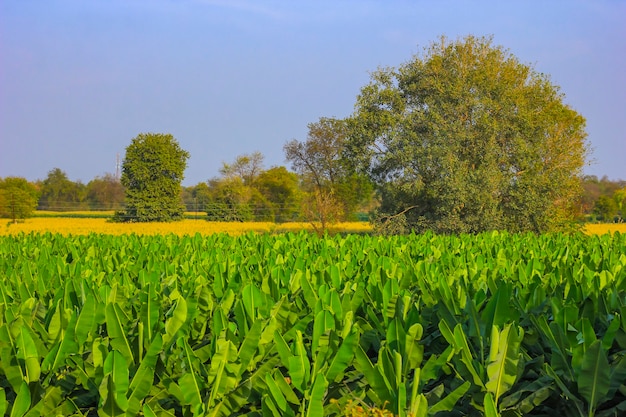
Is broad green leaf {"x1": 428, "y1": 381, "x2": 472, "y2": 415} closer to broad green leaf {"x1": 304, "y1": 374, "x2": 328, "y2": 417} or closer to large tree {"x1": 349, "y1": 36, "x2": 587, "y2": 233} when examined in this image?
broad green leaf {"x1": 304, "y1": 374, "x2": 328, "y2": 417}

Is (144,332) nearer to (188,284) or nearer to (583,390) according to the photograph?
(188,284)

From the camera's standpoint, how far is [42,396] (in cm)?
253

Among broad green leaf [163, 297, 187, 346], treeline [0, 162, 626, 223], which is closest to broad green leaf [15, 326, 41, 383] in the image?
broad green leaf [163, 297, 187, 346]

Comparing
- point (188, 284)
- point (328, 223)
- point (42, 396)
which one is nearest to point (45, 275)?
point (188, 284)

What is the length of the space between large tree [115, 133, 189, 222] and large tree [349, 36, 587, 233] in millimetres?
24193

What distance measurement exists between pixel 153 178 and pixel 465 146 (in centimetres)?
3069

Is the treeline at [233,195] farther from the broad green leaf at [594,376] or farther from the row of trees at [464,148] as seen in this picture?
the broad green leaf at [594,376]

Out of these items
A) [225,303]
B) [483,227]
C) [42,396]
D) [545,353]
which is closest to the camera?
[42,396]

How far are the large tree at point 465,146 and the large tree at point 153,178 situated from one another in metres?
24.2

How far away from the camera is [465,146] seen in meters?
26.2

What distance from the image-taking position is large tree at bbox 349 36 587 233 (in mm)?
24969

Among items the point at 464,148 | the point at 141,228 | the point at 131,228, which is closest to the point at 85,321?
→ the point at 464,148

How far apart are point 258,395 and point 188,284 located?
5.95 ft

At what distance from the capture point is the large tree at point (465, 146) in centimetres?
2497
